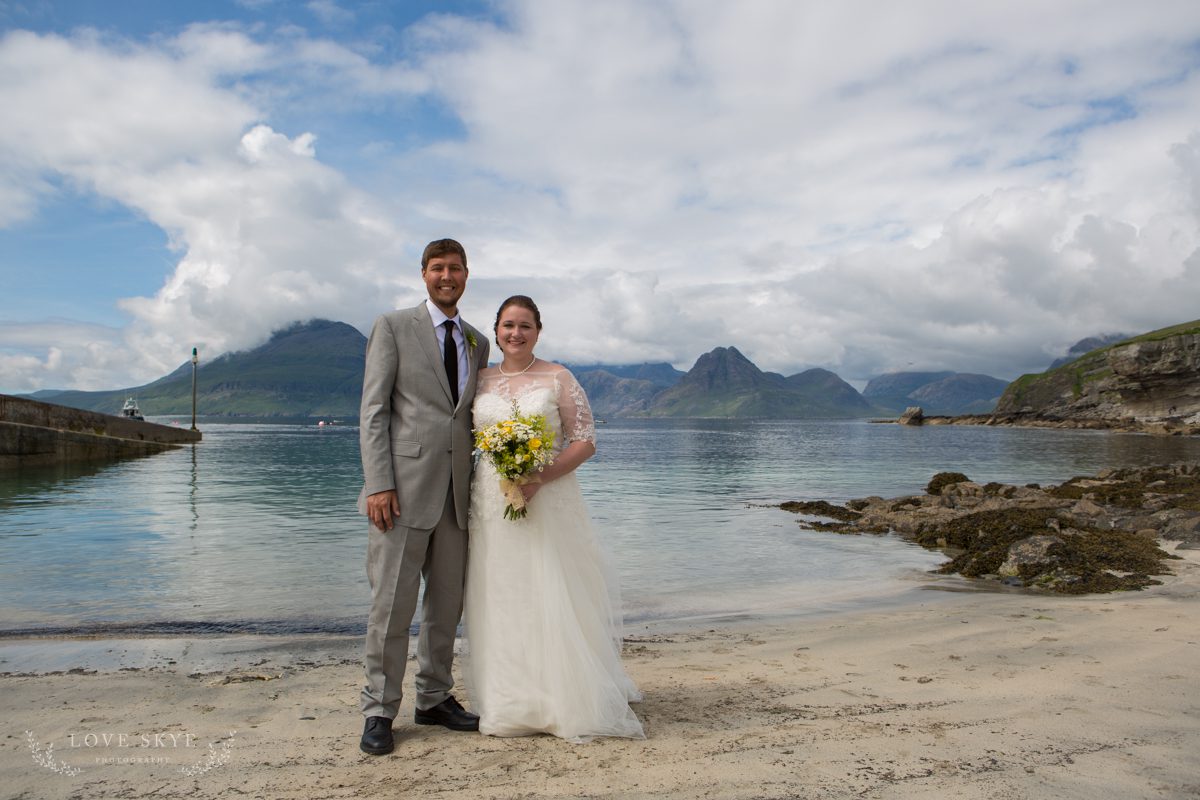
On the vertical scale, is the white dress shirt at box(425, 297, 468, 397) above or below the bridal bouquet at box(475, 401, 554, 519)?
above

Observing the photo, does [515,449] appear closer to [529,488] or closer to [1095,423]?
[529,488]

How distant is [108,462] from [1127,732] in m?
52.3

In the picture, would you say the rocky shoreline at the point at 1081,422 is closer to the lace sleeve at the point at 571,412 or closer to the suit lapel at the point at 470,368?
the lace sleeve at the point at 571,412

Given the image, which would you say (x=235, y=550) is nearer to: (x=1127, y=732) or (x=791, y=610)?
(x=791, y=610)

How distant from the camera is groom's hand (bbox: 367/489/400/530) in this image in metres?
4.93

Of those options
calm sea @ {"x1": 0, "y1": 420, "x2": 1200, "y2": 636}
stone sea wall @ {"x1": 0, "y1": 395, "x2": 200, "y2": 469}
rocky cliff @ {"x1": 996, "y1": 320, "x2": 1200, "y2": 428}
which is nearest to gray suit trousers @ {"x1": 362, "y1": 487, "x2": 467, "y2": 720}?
calm sea @ {"x1": 0, "y1": 420, "x2": 1200, "y2": 636}

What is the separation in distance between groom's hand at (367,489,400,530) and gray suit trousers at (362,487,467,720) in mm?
99

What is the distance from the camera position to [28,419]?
125 feet

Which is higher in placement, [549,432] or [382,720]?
[549,432]

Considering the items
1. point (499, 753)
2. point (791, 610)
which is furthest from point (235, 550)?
point (499, 753)

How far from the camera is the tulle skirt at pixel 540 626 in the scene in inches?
201

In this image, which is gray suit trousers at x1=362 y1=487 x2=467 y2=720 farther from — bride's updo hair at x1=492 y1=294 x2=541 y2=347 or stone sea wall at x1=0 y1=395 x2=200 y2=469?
stone sea wall at x1=0 y1=395 x2=200 y2=469

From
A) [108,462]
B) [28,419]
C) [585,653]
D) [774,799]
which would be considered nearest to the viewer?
[774,799]

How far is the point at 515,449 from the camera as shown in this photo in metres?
5.07
